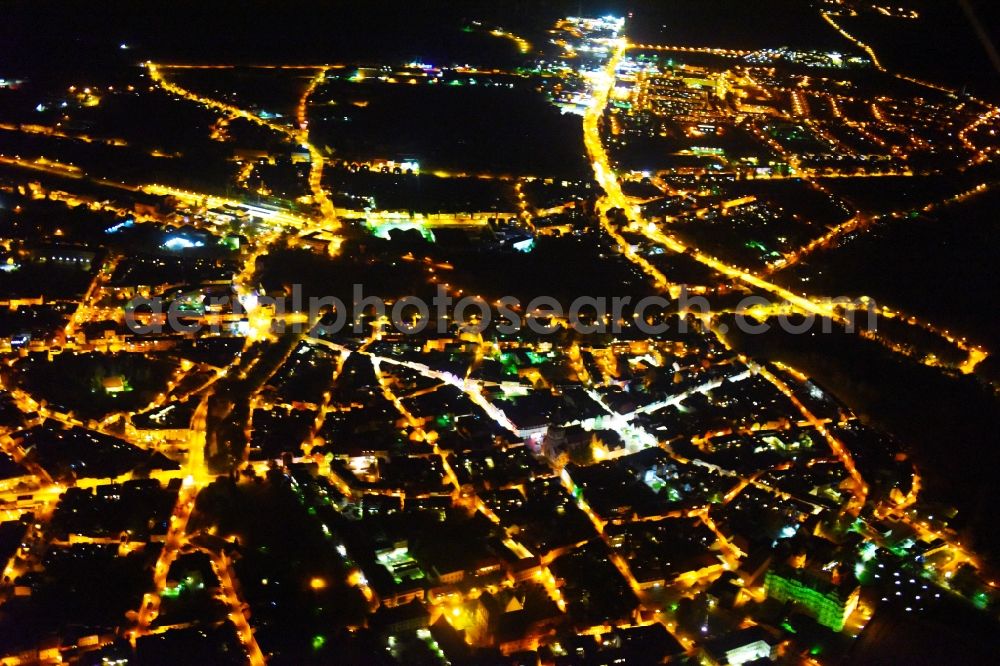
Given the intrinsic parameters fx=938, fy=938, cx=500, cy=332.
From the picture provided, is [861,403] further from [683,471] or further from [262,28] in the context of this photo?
[262,28]

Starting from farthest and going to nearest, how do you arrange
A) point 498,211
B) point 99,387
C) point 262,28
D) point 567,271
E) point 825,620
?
point 262,28, point 498,211, point 567,271, point 99,387, point 825,620

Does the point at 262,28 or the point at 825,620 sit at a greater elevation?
the point at 262,28

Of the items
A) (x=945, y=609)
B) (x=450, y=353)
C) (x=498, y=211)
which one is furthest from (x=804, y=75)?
(x=945, y=609)

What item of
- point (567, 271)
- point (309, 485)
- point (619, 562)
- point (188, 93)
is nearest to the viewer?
point (619, 562)

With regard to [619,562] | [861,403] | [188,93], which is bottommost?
[619,562]

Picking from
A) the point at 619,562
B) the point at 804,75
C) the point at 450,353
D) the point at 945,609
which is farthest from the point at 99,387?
the point at 804,75

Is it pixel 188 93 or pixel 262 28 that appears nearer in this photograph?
pixel 188 93

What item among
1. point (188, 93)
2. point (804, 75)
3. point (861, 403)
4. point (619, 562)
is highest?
point (804, 75)

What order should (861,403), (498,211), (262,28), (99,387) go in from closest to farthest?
(99,387) → (861,403) → (498,211) → (262,28)

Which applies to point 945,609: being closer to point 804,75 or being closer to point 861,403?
point 861,403

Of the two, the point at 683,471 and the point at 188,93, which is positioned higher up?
the point at 188,93
